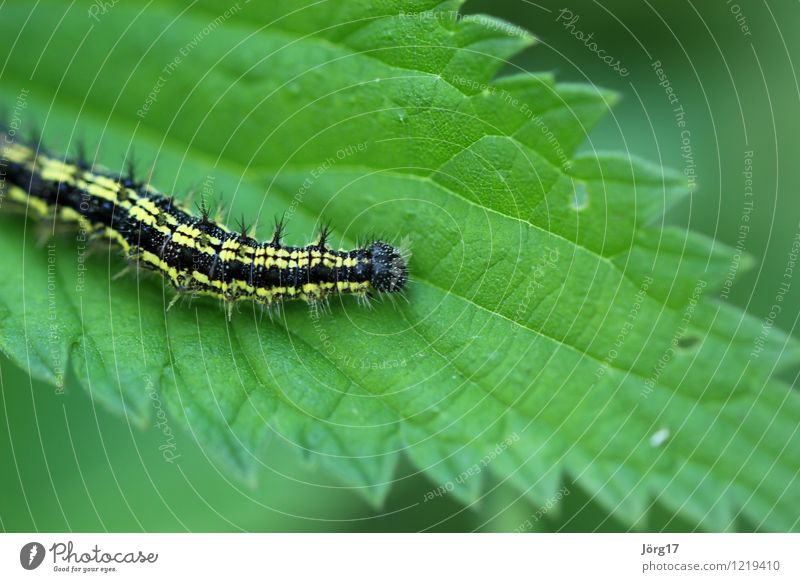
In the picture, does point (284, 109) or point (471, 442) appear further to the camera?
point (284, 109)

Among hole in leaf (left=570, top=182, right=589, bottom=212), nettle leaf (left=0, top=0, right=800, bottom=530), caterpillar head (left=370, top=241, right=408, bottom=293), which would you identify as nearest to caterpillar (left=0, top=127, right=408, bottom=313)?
caterpillar head (left=370, top=241, right=408, bottom=293)

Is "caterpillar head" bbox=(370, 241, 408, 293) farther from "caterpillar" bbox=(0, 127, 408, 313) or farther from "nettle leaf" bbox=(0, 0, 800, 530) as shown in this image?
"nettle leaf" bbox=(0, 0, 800, 530)

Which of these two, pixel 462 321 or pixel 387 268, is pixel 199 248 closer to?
pixel 387 268

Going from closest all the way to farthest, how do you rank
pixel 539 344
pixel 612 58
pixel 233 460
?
pixel 233 460 → pixel 539 344 → pixel 612 58

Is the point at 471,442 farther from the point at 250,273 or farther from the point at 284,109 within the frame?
the point at 284,109

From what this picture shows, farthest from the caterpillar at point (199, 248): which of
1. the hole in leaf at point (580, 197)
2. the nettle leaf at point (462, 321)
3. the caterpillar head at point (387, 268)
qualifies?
the hole in leaf at point (580, 197)

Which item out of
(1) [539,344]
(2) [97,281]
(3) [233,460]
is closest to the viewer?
(3) [233,460]

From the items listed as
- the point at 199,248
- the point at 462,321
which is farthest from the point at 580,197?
the point at 199,248

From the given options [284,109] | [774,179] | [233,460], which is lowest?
[233,460]
